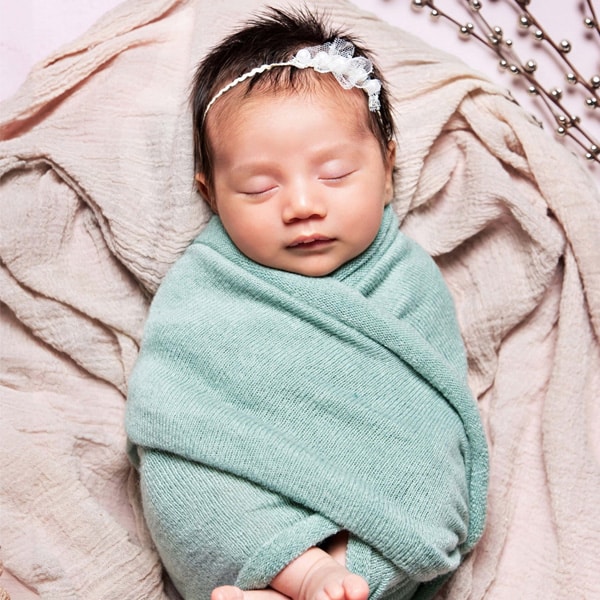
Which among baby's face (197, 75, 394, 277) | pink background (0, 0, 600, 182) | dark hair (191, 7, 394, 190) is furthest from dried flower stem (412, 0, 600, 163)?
baby's face (197, 75, 394, 277)

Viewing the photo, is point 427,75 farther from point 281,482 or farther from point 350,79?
point 281,482

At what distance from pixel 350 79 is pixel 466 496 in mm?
650

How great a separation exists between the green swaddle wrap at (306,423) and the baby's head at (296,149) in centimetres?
6

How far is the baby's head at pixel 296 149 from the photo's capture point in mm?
1312

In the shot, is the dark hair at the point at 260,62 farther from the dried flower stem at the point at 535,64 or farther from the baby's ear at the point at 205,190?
the dried flower stem at the point at 535,64

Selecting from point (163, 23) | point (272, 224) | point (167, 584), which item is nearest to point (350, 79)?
point (272, 224)

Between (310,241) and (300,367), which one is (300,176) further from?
(300,367)

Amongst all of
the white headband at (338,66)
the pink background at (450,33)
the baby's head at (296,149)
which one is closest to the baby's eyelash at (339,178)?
the baby's head at (296,149)

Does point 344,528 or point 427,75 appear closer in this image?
point 344,528

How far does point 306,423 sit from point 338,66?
1.75 ft

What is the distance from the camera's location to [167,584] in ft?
4.83

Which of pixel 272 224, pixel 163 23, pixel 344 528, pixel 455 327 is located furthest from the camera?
pixel 163 23

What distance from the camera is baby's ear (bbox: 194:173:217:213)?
4.71 ft

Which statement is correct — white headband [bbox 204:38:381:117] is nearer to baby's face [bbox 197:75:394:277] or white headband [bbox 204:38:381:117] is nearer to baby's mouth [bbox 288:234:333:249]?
baby's face [bbox 197:75:394:277]
